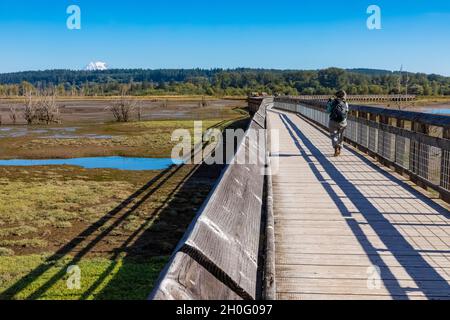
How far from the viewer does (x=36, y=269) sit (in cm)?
935

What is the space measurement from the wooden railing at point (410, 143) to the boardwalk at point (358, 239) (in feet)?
1.09

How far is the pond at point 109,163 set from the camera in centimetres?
2266

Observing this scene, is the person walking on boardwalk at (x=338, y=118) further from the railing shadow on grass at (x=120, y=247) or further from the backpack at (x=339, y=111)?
the railing shadow on grass at (x=120, y=247)

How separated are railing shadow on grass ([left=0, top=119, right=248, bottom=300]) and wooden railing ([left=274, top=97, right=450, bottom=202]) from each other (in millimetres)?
4775

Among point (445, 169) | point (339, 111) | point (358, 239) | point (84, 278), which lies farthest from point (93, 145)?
point (358, 239)

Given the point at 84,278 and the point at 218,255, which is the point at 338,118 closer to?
the point at 84,278

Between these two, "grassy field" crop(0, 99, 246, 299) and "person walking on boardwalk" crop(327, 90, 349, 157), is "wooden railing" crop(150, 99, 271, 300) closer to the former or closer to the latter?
"grassy field" crop(0, 99, 246, 299)

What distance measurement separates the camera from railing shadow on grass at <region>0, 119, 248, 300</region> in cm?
829

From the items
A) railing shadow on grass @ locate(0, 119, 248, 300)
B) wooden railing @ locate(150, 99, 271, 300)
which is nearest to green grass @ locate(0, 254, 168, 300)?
railing shadow on grass @ locate(0, 119, 248, 300)


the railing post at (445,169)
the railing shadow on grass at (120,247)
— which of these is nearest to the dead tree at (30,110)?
the railing shadow on grass at (120,247)

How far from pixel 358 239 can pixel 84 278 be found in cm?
479

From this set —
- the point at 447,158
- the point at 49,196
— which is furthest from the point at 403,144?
the point at 49,196

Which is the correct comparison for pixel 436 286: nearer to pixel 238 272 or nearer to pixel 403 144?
pixel 238 272

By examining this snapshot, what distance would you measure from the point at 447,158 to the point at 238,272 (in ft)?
17.6
